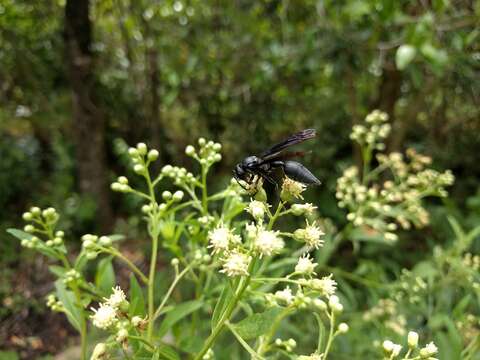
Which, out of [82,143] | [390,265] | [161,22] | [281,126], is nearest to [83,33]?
[161,22]

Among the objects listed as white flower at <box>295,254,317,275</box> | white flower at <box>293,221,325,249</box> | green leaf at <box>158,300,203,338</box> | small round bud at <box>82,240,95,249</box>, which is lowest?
green leaf at <box>158,300,203,338</box>

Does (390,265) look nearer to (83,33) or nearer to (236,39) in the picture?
(236,39)

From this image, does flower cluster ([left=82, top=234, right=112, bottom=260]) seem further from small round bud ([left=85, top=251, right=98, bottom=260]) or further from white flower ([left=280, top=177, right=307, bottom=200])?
white flower ([left=280, top=177, right=307, bottom=200])

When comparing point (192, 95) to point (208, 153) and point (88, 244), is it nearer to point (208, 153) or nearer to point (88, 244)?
point (208, 153)

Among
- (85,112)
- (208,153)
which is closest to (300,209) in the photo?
(208,153)

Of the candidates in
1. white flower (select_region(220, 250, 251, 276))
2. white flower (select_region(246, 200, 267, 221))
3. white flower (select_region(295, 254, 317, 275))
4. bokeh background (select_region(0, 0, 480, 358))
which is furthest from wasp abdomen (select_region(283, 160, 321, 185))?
bokeh background (select_region(0, 0, 480, 358))

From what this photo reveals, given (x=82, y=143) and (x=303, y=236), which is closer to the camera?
(x=303, y=236)
